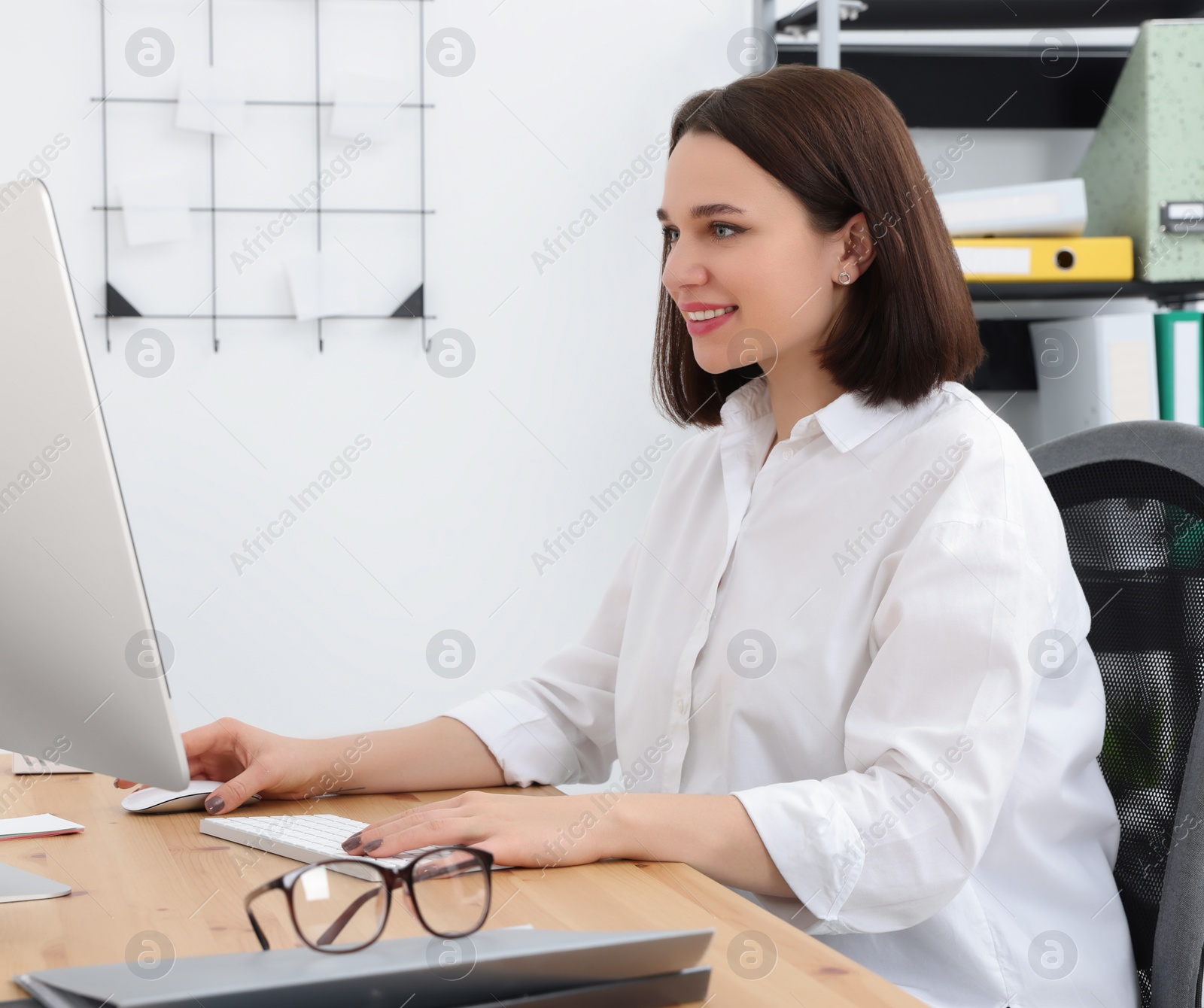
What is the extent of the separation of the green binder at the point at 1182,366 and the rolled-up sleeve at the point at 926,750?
1107 mm

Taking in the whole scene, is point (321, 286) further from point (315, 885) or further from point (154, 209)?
point (315, 885)

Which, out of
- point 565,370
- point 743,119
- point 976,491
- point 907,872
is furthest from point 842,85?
point 565,370

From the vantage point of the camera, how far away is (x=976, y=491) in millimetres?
944

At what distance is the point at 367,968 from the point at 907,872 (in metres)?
0.47

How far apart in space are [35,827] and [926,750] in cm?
68

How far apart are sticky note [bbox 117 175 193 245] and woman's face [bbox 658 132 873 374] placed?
1.19 metres

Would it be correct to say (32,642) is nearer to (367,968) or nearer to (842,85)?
(367,968)

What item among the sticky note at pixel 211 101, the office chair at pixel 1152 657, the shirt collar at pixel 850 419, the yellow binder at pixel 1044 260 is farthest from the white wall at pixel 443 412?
the office chair at pixel 1152 657

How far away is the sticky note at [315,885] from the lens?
1.85 feet

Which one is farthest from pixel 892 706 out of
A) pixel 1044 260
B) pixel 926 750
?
pixel 1044 260

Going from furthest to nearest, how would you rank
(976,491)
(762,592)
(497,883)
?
(762,592) < (976,491) < (497,883)

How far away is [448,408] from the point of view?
7.00 feet

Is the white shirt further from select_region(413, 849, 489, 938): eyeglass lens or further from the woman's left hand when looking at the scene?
select_region(413, 849, 489, 938): eyeglass lens

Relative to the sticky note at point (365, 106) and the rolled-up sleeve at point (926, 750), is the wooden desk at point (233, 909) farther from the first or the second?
the sticky note at point (365, 106)
